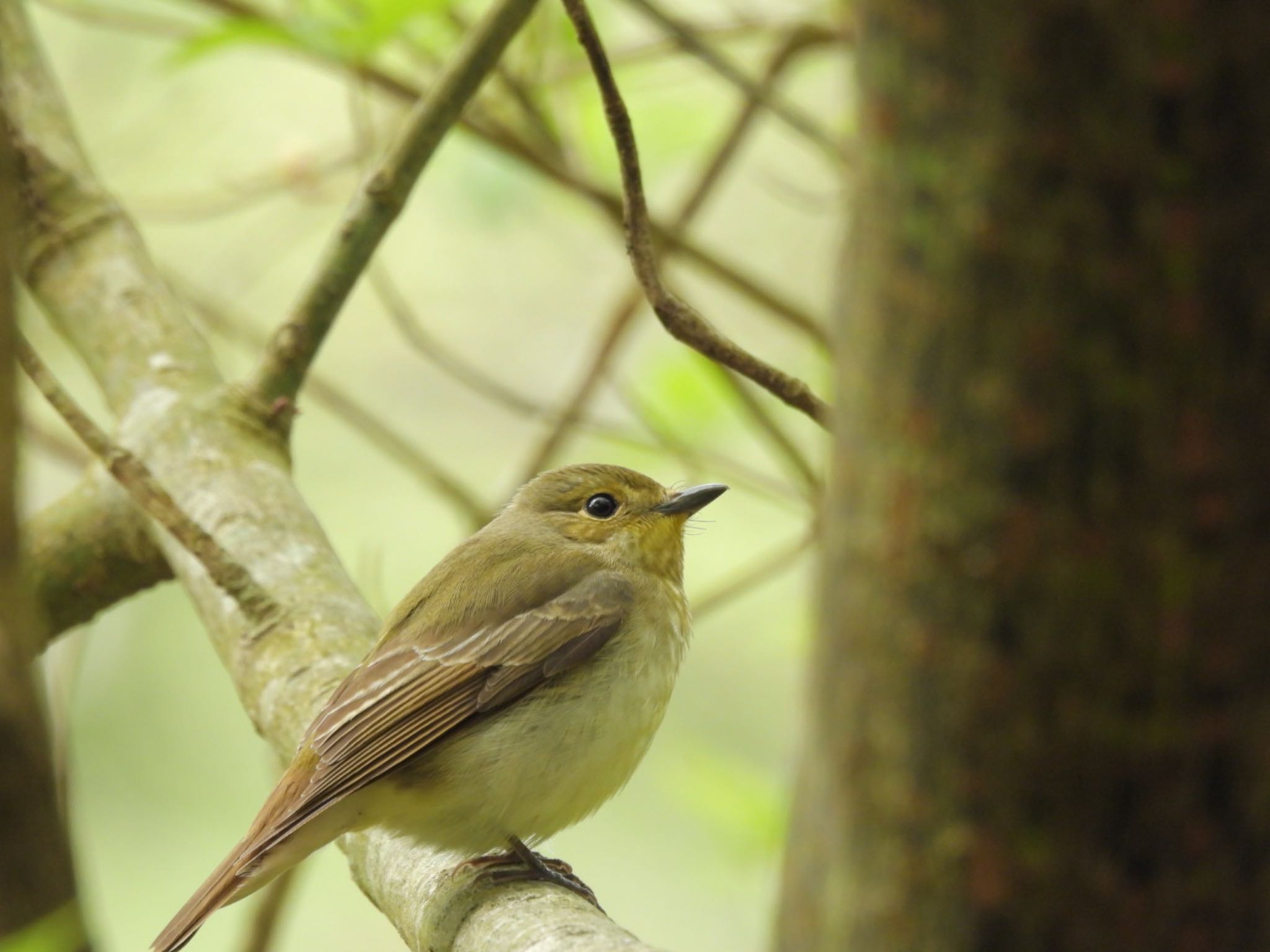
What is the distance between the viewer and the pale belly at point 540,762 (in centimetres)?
314

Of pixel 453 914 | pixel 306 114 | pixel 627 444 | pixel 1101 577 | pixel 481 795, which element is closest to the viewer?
pixel 1101 577

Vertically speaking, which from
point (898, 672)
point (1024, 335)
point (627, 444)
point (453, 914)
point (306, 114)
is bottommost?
point (453, 914)

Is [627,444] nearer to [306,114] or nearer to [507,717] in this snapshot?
[507,717]

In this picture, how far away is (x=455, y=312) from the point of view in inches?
330

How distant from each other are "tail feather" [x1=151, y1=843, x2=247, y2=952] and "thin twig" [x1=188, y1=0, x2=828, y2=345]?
7.28ft

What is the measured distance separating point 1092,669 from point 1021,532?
10 cm

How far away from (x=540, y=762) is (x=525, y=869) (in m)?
0.28

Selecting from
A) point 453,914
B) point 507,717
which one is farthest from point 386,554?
point 453,914

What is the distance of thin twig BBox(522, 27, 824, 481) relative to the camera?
4.72 m

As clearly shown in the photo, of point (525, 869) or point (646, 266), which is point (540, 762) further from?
point (646, 266)

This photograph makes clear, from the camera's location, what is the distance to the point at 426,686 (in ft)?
10.6

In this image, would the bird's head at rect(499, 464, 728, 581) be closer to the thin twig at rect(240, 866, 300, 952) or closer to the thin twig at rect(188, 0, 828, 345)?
the thin twig at rect(188, 0, 828, 345)

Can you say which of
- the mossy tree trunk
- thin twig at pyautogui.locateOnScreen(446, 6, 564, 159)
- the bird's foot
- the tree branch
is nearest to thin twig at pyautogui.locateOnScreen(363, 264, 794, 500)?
thin twig at pyautogui.locateOnScreen(446, 6, 564, 159)

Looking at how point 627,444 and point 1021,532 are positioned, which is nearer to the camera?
point 1021,532
